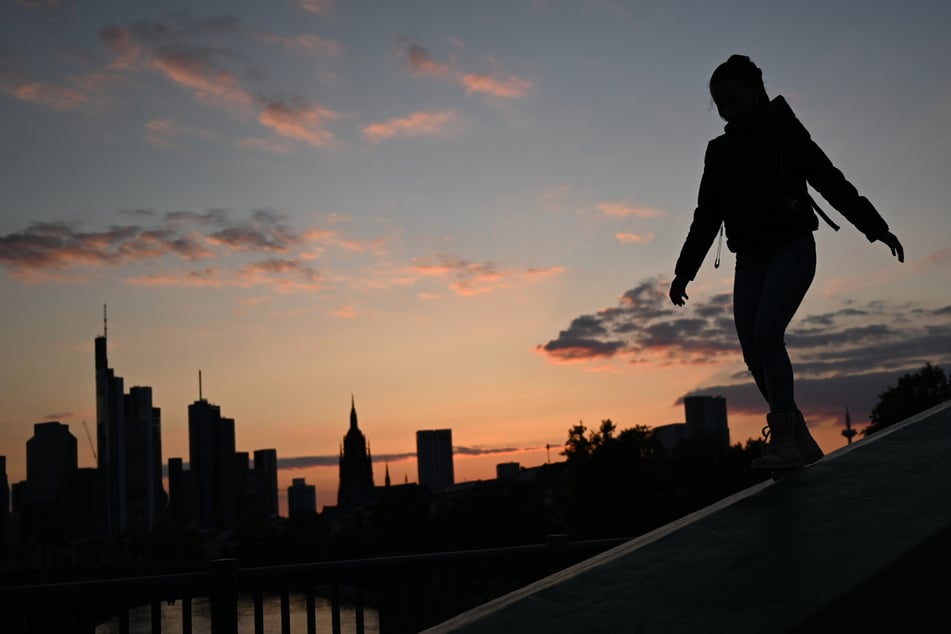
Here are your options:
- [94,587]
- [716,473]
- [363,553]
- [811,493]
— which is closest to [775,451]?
[811,493]

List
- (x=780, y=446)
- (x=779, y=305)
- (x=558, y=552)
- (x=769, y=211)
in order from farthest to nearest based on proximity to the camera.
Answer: (x=558, y=552) < (x=769, y=211) < (x=779, y=305) < (x=780, y=446)

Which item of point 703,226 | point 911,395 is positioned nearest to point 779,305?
point 703,226

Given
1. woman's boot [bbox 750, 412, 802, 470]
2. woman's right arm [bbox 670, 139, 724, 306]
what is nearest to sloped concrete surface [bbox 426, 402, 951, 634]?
woman's boot [bbox 750, 412, 802, 470]

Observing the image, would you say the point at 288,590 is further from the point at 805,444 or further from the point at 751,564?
the point at 751,564

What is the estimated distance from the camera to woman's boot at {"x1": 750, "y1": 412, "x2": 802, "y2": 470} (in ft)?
13.2

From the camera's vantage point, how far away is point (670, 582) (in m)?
2.50

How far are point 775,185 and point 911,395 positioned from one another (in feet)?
198

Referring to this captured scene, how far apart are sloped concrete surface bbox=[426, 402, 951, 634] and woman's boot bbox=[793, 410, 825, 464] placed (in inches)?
31.6

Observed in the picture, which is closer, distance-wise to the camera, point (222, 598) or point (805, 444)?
point (805, 444)

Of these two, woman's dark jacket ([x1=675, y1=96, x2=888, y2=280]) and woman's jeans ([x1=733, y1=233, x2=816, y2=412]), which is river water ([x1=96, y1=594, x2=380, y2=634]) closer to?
woman's jeans ([x1=733, y1=233, x2=816, y2=412])

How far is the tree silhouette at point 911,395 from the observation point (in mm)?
57469

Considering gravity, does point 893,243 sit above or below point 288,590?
above

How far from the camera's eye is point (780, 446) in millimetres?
4148

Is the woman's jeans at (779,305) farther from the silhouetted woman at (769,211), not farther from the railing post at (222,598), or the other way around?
the railing post at (222,598)
